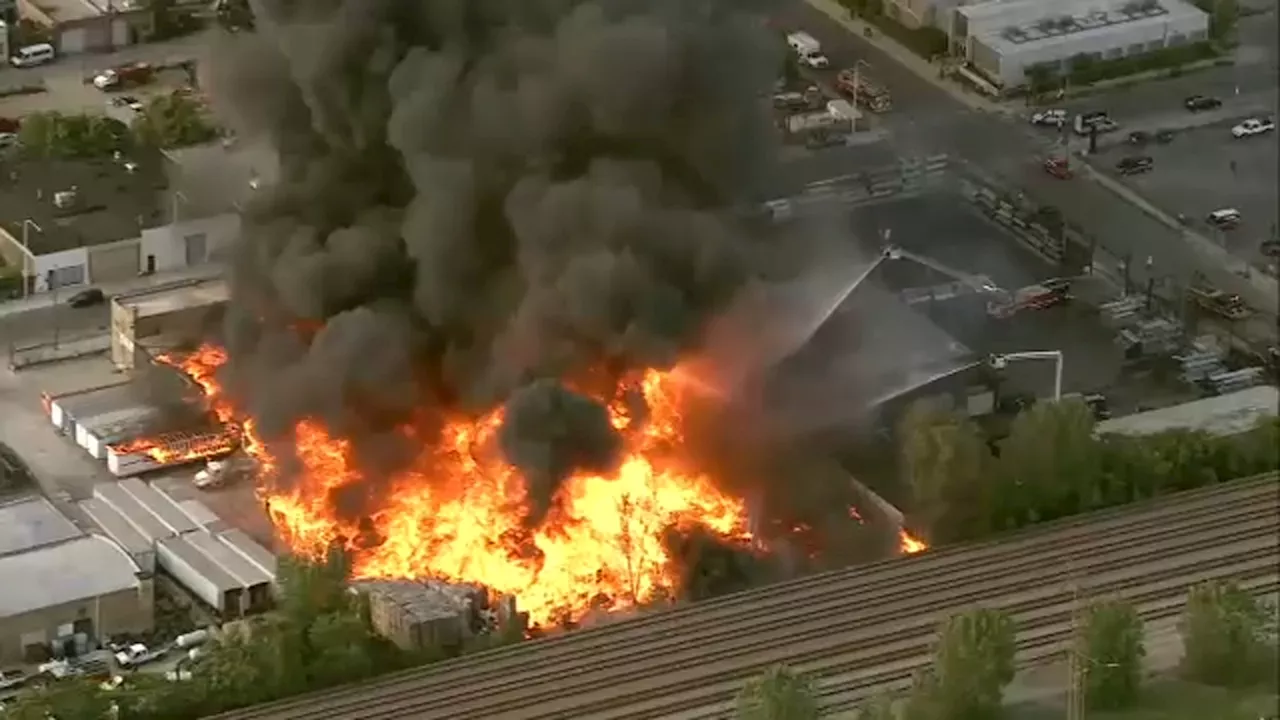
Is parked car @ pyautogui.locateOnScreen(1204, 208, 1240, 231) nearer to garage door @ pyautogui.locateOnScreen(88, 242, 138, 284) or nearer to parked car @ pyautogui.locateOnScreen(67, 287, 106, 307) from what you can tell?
garage door @ pyautogui.locateOnScreen(88, 242, 138, 284)

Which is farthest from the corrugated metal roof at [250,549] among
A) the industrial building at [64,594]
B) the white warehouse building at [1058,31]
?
the white warehouse building at [1058,31]

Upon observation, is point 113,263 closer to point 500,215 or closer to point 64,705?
point 500,215

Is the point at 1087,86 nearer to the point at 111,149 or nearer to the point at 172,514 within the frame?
the point at 111,149

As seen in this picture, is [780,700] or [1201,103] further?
[1201,103]

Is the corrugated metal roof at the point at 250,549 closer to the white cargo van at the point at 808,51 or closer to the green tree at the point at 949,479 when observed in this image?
the green tree at the point at 949,479

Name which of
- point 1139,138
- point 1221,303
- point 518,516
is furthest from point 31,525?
point 1139,138

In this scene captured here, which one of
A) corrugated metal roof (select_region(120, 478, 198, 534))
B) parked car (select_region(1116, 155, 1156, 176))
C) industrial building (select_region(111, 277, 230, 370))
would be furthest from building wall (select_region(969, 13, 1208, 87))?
corrugated metal roof (select_region(120, 478, 198, 534))
